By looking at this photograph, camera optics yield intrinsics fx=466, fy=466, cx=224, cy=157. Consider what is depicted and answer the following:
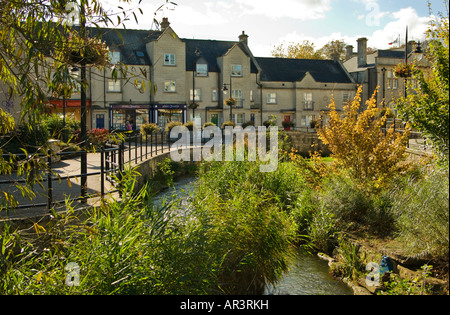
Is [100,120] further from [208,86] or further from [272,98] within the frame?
[272,98]

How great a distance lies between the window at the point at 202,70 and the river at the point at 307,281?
121ft

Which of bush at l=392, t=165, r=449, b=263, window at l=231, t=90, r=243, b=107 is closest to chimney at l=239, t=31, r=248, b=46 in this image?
window at l=231, t=90, r=243, b=107

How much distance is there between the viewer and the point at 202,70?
1762 inches

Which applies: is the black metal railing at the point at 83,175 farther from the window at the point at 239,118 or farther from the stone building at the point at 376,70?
the stone building at the point at 376,70

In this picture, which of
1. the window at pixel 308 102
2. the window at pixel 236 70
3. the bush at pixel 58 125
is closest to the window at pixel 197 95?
the window at pixel 236 70

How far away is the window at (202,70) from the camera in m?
44.5

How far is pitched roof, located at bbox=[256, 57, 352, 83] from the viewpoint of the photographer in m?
49.2

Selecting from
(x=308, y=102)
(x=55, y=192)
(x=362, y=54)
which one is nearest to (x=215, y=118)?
(x=308, y=102)

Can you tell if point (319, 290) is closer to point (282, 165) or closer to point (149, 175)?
point (282, 165)
